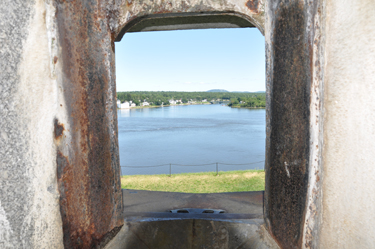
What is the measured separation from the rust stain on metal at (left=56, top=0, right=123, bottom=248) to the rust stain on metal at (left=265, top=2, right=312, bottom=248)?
1.20m

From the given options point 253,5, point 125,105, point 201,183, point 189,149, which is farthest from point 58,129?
point 125,105

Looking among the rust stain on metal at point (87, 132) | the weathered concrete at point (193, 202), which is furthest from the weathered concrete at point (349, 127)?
the weathered concrete at point (193, 202)

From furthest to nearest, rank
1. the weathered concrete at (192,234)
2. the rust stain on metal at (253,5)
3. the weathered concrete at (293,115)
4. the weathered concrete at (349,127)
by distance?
the weathered concrete at (192,234)
the rust stain on metal at (253,5)
the weathered concrete at (293,115)
the weathered concrete at (349,127)

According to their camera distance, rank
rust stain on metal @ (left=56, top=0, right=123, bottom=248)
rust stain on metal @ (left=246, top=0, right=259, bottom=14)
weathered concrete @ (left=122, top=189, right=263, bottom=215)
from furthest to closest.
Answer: weathered concrete @ (left=122, top=189, right=263, bottom=215) → rust stain on metal @ (left=246, top=0, right=259, bottom=14) → rust stain on metal @ (left=56, top=0, right=123, bottom=248)

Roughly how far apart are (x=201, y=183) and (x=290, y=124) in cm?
873

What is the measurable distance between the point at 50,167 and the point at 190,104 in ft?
414

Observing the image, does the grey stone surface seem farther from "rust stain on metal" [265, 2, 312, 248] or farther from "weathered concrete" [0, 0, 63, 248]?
"rust stain on metal" [265, 2, 312, 248]

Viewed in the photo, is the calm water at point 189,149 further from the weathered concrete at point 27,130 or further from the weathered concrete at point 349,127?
the weathered concrete at point 349,127

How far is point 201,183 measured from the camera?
1041 centimetres

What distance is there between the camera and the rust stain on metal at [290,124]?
175cm

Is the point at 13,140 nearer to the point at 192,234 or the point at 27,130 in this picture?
the point at 27,130

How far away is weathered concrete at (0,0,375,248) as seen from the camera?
142cm

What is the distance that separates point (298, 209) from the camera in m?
1.88

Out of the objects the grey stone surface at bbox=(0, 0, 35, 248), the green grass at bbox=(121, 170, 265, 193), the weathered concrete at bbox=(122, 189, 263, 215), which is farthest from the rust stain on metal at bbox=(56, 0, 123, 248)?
the green grass at bbox=(121, 170, 265, 193)
